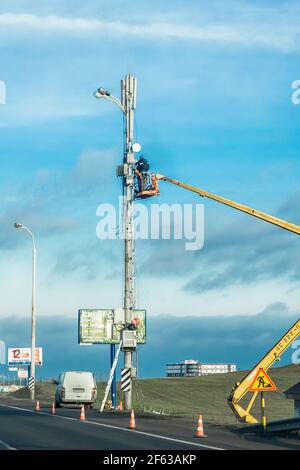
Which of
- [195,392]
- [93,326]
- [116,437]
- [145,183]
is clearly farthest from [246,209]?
[195,392]

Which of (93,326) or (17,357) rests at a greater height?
(93,326)

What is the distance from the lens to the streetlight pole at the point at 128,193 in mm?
43719

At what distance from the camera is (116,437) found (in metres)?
27.6

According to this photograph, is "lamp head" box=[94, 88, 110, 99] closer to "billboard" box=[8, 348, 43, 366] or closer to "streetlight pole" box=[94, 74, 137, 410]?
"streetlight pole" box=[94, 74, 137, 410]

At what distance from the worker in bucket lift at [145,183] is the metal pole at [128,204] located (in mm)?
3616

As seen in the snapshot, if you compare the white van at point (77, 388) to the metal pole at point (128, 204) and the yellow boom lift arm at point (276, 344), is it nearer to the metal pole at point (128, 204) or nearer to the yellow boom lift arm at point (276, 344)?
the metal pole at point (128, 204)

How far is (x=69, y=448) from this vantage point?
2331 cm

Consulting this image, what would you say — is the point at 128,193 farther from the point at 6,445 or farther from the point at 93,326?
the point at 93,326

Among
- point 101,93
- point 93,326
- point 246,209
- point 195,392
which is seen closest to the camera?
point 246,209

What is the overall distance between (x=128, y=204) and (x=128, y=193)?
630 mm

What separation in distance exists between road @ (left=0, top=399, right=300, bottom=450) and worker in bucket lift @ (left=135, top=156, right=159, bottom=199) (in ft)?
30.9

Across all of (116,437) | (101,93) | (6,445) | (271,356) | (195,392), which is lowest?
(195,392)

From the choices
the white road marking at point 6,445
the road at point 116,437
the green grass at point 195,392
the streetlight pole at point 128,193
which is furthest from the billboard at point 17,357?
the white road marking at point 6,445
